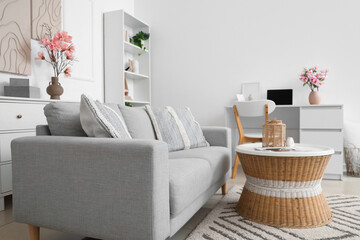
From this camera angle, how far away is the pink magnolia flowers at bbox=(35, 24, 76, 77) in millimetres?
2528

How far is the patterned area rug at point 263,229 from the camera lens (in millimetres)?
1495

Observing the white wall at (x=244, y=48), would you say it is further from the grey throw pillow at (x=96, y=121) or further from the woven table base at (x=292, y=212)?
the grey throw pillow at (x=96, y=121)

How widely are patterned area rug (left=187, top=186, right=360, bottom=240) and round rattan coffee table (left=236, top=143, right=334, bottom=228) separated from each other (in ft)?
A: 0.19

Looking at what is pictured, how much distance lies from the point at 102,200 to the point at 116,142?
0.26 metres

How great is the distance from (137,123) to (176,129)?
401 mm

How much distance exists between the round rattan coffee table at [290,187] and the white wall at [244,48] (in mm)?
2084

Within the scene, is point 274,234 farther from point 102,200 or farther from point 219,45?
point 219,45

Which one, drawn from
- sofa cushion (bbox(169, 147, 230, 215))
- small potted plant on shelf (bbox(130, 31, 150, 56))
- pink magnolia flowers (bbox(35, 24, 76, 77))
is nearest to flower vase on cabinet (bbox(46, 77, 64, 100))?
pink magnolia flowers (bbox(35, 24, 76, 77))

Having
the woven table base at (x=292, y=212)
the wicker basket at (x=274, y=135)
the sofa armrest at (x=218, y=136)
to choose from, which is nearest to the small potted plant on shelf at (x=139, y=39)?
the sofa armrest at (x=218, y=136)

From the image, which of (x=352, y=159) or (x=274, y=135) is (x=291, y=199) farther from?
(x=352, y=159)

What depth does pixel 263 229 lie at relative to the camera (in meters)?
1.58

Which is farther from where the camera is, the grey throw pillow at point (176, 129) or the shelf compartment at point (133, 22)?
the shelf compartment at point (133, 22)

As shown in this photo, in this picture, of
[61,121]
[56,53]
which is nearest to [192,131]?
[61,121]

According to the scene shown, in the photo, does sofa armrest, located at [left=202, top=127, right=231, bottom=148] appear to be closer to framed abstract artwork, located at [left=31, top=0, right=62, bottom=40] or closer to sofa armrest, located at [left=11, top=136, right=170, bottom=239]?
sofa armrest, located at [left=11, top=136, right=170, bottom=239]
